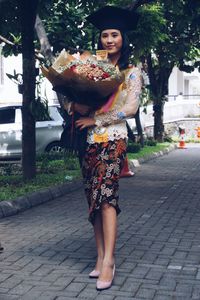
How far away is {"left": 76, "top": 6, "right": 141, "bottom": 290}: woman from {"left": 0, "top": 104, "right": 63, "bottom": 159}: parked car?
11.0m

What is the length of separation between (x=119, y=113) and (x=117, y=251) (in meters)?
1.76

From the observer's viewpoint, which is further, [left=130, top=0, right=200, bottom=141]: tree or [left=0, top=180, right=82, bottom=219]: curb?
[left=130, top=0, right=200, bottom=141]: tree

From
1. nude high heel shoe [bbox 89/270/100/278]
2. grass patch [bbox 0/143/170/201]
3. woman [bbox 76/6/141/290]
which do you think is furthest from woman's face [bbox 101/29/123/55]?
grass patch [bbox 0/143/170/201]

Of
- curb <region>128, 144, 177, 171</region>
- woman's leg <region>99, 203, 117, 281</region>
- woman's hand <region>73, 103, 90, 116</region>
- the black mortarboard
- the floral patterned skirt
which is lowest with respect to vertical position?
curb <region>128, 144, 177, 171</region>

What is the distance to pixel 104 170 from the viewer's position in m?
4.62

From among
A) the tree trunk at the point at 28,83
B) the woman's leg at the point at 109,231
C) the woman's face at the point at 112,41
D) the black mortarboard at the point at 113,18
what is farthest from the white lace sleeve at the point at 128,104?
the tree trunk at the point at 28,83

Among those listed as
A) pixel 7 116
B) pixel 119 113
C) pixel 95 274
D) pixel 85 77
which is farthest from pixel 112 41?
pixel 7 116

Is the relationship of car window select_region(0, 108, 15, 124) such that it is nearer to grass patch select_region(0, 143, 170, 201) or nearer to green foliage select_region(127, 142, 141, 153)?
grass patch select_region(0, 143, 170, 201)

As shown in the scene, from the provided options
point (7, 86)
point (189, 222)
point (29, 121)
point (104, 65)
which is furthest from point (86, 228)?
point (7, 86)

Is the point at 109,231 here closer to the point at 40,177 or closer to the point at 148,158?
the point at 40,177

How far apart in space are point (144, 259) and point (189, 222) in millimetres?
2017

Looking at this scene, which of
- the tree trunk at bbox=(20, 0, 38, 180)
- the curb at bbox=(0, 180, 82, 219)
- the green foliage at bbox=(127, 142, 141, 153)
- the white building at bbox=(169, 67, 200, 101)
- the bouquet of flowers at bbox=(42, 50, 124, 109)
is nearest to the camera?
the bouquet of flowers at bbox=(42, 50, 124, 109)

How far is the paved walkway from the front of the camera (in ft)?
14.9

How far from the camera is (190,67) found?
18.8 meters
